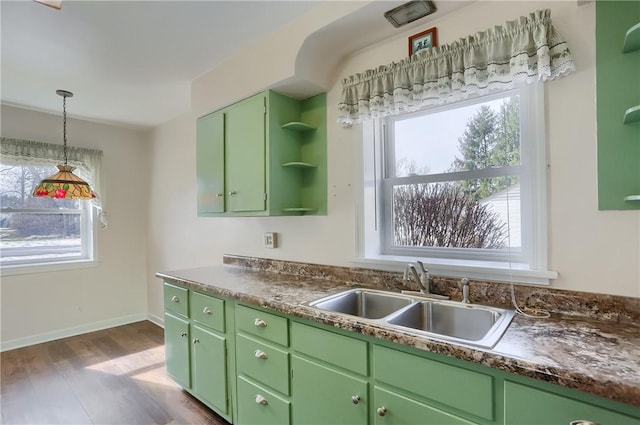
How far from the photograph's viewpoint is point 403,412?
3.78 feet

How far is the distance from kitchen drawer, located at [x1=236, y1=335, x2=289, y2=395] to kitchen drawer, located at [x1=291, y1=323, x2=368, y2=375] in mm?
150

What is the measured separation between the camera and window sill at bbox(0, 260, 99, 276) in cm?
323

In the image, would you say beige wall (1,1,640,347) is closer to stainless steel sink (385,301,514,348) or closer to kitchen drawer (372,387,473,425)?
stainless steel sink (385,301,514,348)

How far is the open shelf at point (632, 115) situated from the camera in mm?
1079

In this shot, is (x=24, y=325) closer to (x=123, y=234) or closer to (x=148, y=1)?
(x=123, y=234)

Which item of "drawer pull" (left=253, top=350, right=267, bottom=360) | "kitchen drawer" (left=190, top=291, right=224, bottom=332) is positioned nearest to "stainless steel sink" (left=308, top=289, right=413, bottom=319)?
"drawer pull" (left=253, top=350, right=267, bottom=360)

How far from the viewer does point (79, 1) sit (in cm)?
166

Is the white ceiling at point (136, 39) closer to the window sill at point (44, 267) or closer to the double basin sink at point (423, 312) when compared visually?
the double basin sink at point (423, 312)

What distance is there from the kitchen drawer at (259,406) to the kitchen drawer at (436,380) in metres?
0.65

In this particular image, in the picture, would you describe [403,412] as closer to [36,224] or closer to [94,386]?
[94,386]

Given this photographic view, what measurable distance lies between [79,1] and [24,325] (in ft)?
11.1

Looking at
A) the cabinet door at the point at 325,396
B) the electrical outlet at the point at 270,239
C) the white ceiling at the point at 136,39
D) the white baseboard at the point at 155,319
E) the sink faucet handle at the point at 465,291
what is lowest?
the white baseboard at the point at 155,319

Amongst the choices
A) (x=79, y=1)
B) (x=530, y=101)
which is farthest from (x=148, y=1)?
(x=530, y=101)

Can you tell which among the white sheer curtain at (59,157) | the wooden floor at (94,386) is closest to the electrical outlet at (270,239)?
the wooden floor at (94,386)
